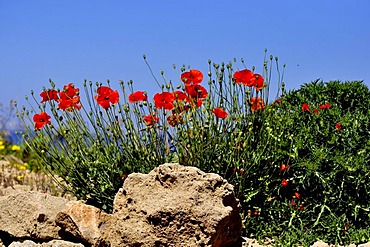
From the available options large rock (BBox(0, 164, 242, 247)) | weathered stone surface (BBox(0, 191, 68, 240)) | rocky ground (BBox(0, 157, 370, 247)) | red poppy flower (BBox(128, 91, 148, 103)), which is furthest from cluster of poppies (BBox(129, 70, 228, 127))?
rocky ground (BBox(0, 157, 370, 247))

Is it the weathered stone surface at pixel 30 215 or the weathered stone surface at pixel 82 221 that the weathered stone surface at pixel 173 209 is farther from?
the weathered stone surface at pixel 30 215

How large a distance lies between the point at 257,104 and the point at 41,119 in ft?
7.16

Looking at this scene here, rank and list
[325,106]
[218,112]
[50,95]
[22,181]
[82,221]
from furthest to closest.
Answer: [22,181], [325,106], [50,95], [218,112], [82,221]

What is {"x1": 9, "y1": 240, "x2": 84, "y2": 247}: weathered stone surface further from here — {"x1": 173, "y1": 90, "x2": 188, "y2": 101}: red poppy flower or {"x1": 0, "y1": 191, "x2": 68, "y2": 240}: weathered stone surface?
{"x1": 173, "y1": 90, "x2": 188, "y2": 101}: red poppy flower

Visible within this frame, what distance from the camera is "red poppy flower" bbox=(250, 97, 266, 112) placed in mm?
5574

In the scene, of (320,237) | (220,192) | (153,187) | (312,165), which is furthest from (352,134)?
(153,187)

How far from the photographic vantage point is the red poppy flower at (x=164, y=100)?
530 centimetres

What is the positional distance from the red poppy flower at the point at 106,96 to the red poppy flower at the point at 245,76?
1.16 m

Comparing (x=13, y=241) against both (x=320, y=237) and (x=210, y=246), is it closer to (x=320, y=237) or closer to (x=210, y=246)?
(x=210, y=246)

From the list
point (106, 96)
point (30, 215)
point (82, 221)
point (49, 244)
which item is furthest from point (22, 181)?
point (82, 221)

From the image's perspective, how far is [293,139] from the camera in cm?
575

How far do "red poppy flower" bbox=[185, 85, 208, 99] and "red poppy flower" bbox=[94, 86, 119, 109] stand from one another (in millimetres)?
693

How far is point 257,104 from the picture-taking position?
5.64 metres

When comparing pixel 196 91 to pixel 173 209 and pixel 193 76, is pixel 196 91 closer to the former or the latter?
pixel 193 76
